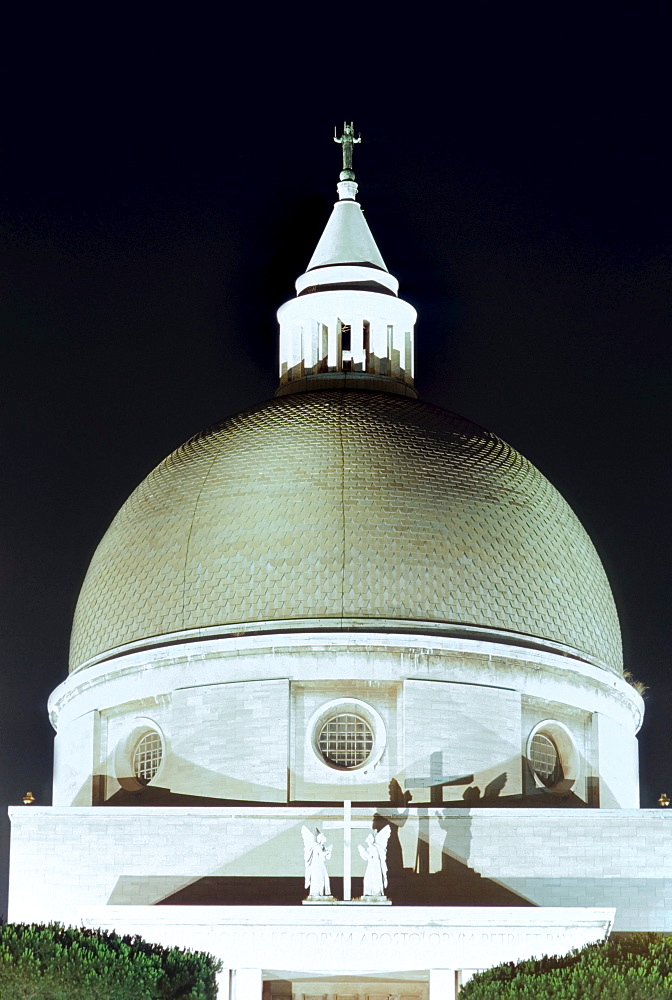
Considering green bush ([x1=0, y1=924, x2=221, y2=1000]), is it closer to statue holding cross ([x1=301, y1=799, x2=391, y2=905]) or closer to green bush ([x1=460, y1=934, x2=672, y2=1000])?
statue holding cross ([x1=301, y1=799, x2=391, y2=905])

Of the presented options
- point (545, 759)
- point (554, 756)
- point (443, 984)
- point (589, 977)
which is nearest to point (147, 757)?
point (545, 759)

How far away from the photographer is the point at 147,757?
56.9m

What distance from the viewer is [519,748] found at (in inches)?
2188

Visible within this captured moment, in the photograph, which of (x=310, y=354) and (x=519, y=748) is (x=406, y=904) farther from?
(x=310, y=354)

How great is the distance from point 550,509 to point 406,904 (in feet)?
40.3

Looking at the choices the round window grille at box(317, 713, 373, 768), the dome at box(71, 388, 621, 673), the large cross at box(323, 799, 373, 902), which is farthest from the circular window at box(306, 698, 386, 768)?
the large cross at box(323, 799, 373, 902)

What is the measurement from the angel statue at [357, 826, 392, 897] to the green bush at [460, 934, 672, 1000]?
11.1 ft

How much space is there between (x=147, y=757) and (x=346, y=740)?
501cm

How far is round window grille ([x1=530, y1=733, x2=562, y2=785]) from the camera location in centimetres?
5667

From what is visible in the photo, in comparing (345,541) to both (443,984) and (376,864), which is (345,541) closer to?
(376,864)

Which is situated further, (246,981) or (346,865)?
(346,865)

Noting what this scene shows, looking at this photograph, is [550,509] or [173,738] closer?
[173,738]

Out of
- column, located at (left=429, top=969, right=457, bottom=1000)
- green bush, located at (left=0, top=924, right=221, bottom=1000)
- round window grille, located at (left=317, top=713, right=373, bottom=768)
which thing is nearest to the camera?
green bush, located at (left=0, top=924, right=221, bottom=1000)

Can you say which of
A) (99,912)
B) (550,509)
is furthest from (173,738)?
(550,509)
